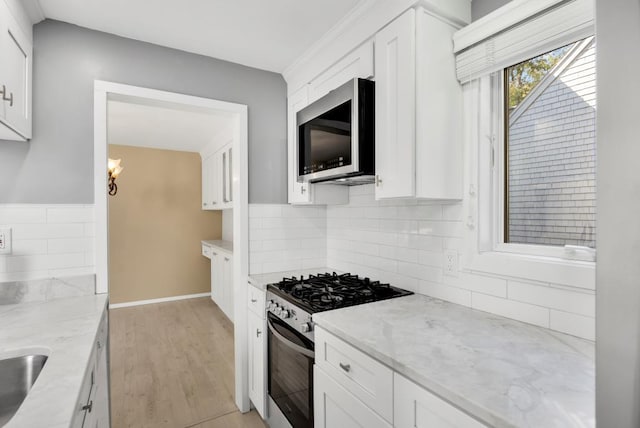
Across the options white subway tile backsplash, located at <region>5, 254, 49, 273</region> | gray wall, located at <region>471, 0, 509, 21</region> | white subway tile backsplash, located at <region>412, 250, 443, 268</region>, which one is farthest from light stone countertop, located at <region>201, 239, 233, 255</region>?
gray wall, located at <region>471, 0, 509, 21</region>

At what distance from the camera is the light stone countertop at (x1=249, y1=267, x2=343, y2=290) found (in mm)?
2127

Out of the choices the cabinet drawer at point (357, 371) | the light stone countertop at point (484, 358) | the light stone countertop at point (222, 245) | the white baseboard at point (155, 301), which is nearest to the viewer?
the light stone countertop at point (484, 358)

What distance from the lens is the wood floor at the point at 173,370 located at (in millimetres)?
2244

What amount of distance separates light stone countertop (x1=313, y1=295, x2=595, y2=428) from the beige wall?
14.2 feet

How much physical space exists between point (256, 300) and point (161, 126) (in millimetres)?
2744

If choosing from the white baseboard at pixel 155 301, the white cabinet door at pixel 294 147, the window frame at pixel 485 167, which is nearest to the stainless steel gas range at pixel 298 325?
the window frame at pixel 485 167

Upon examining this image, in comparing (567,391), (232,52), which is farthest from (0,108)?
(567,391)

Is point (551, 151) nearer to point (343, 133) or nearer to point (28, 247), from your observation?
point (343, 133)

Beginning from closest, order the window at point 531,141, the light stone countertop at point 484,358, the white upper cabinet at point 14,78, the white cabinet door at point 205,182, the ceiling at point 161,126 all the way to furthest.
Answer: the light stone countertop at point 484,358
the window at point 531,141
the white upper cabinet at point 14,78
the ceiling at point 161,126
the white cabinet door at point 205,182

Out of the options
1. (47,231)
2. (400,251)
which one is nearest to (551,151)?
(400,251)

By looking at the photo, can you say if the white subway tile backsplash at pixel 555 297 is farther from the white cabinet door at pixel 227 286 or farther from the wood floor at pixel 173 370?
the white cabinet door at pixel 227 286

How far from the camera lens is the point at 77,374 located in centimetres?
97

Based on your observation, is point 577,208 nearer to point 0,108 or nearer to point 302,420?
point 302,420

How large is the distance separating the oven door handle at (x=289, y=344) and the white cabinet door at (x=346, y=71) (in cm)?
140
